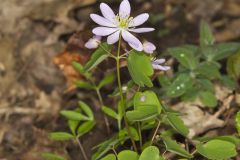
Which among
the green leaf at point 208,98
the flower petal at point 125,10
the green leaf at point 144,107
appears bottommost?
the green leaf at point 208,98

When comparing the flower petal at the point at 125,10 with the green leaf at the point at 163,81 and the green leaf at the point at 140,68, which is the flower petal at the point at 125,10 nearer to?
the green leaf at the point at 140,68

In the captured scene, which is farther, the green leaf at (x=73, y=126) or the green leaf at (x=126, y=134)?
the green leaf at (x=73, y=126)

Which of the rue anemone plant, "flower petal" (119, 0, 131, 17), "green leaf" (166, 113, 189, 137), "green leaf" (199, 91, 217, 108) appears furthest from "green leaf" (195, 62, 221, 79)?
"flower petal" (119, 0, 131, 17)

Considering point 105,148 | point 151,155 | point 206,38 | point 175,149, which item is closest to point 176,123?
point 175,149

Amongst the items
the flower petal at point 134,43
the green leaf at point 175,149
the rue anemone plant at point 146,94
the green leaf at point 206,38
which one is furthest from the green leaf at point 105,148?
the green leaf at point 206,38

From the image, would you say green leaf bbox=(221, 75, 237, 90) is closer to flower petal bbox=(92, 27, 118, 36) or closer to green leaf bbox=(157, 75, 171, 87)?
green leaf bbox=(157, 75, 171, 87)

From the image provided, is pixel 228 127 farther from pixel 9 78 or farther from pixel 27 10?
pixel 27 10
